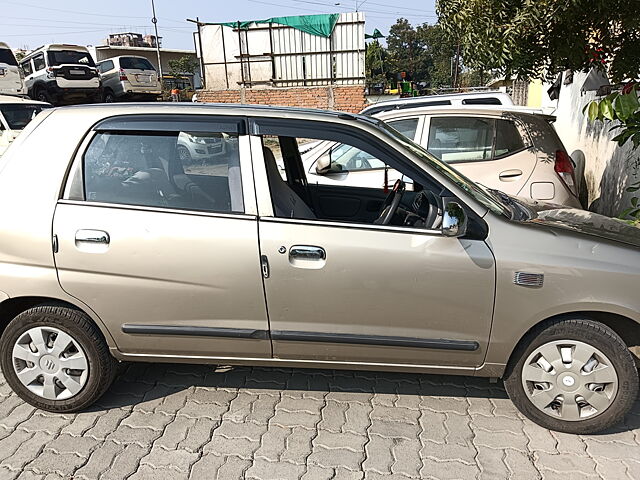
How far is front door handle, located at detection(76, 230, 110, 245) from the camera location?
9.22ft

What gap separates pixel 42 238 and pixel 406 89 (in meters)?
22.4

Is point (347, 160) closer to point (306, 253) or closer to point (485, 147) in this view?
point (485, 147)

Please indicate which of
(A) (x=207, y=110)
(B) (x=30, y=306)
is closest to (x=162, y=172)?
A: (A) (x=207, y=110)

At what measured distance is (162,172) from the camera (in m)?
2.99

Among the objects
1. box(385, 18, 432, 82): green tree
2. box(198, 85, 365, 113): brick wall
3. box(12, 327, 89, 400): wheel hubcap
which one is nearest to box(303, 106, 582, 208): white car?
box(12, 327, 89, 400): wheel hubcap

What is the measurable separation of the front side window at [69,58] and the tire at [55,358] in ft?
63.2

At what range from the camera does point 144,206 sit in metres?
2.87

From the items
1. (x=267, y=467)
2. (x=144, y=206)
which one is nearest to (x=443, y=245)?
(x=267, y=467)

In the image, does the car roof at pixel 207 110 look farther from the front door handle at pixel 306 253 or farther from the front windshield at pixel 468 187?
the front door handle at pixel 306 253

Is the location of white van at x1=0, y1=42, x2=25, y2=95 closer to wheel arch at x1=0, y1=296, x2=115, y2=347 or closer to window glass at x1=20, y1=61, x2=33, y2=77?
window glass at x1=20, y1=61, x2=33, y2=77

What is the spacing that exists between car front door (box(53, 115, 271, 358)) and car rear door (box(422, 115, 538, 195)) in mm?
3492

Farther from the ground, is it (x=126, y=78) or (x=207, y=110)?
(x=126, y=78)

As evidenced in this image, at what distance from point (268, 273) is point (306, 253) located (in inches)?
9.2

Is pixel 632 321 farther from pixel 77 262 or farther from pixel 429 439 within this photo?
pixel 77 262
